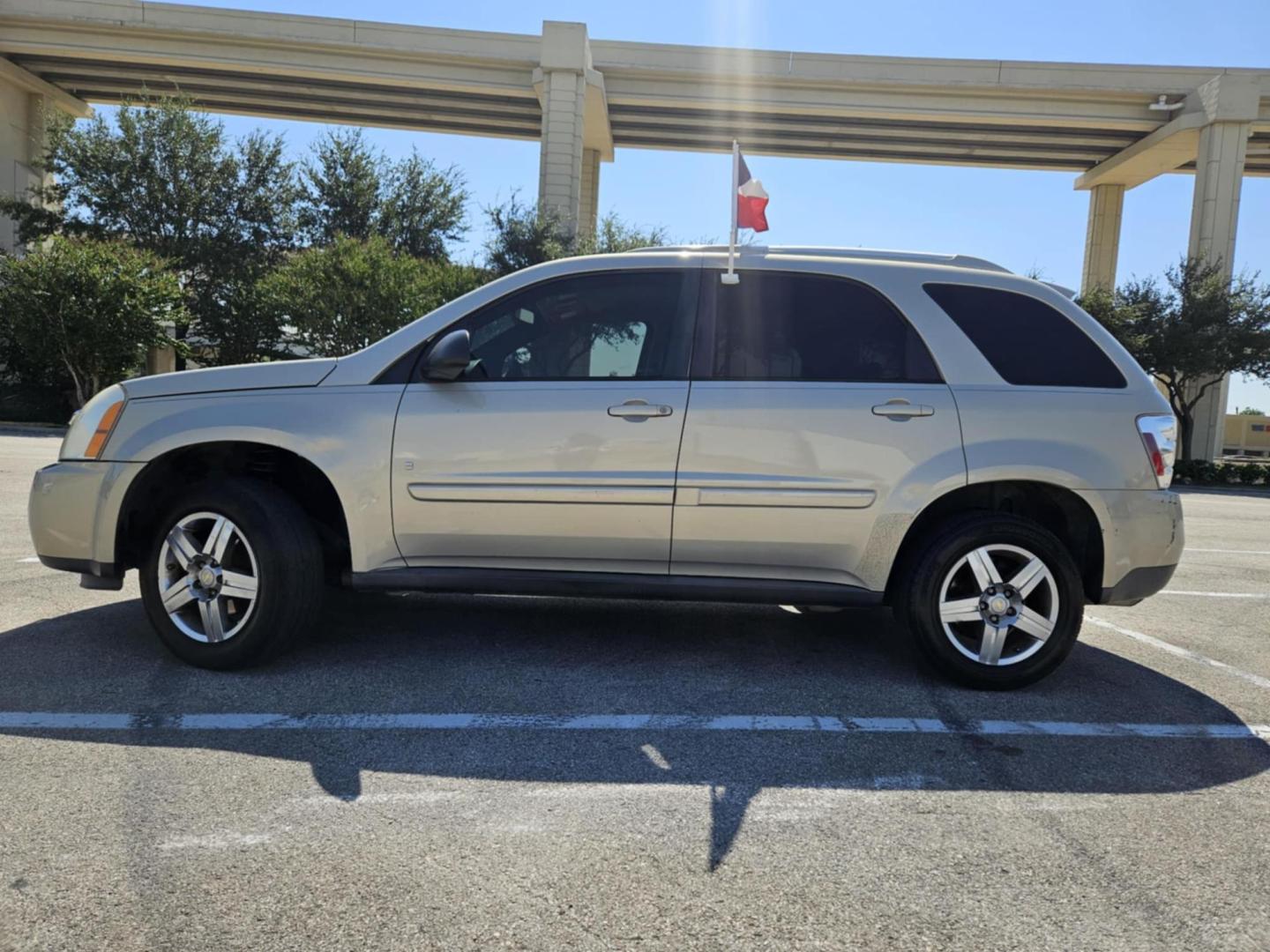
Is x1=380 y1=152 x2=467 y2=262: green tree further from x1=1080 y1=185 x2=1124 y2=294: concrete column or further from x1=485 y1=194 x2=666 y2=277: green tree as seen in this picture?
x1=1080 y1=185 x2=1124 y2=294: concrete column

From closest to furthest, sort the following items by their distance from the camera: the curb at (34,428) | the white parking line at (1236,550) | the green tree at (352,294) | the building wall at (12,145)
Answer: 1. the white parking line at (1236,550)
2. the curb at (34,428)
3. the green tree at (352,294)
4. the building wall at (12,145)

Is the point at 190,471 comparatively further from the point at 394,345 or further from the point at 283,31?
the point at 283,31

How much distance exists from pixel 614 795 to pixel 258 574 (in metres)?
1.97

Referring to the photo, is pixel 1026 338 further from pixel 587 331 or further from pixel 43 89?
pixel 43 89

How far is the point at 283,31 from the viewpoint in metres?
33.4

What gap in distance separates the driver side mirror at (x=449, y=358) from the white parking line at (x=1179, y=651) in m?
4.09

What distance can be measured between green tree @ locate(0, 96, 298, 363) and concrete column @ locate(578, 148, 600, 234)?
12.7 metres

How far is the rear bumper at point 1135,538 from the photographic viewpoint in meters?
4.00

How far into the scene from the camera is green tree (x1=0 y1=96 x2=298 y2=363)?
32.5 metres

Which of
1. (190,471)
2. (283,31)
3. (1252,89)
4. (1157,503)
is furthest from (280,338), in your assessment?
(1252,89)

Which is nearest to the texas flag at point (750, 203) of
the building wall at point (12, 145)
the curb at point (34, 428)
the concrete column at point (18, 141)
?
the curb at point (34, 428)

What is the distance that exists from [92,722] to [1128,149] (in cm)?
4419

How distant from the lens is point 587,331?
4.23m

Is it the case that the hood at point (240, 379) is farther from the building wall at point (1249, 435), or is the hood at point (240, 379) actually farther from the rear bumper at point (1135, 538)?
the building wall at point (1249, 435)
